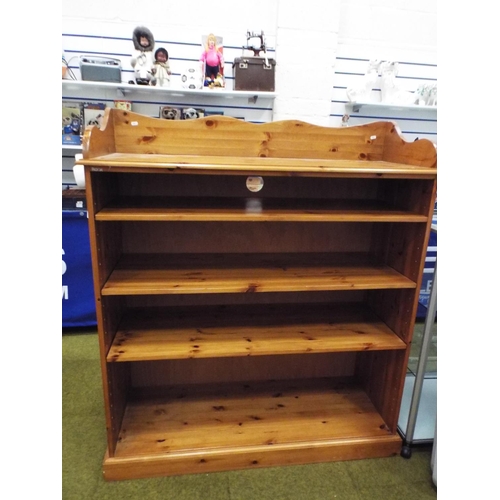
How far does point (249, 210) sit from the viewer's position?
1497 mm

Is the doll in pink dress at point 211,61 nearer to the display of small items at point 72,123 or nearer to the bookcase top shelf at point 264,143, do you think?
the display of small items at point 72,123

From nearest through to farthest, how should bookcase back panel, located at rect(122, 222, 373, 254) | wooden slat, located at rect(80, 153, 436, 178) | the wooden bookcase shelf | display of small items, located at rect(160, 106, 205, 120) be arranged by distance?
wooden slat, located at rect(80, 153, 436, 178) → the wooden bookcase shelf → bookcase back panel, located at rect(122, 222, 373, 254) → display of small items, located at rect(160, 106, 205, 120)

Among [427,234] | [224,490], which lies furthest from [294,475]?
[427,234]

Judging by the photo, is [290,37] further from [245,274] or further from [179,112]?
[245,274]

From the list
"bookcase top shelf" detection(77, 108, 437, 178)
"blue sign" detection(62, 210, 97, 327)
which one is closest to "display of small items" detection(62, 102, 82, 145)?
"blue sign" detection(62, 210, 97, 327)

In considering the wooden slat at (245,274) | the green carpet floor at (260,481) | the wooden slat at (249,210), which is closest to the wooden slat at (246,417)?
the green carpet floor at (260,481)

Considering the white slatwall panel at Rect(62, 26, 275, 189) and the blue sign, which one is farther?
the white slatwall panel at Rect(62, 26, 275, 189)

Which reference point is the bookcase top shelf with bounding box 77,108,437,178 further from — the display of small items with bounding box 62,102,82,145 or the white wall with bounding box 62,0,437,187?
the display of small items with bounding box 62,102,82,145

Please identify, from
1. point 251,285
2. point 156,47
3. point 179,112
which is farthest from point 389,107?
point 251,285

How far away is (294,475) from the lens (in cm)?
166

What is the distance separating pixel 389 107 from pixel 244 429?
2653 millimetres

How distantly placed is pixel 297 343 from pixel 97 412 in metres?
1.16

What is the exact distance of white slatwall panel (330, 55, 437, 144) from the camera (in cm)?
308

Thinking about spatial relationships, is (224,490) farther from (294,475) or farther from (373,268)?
(373,268)
